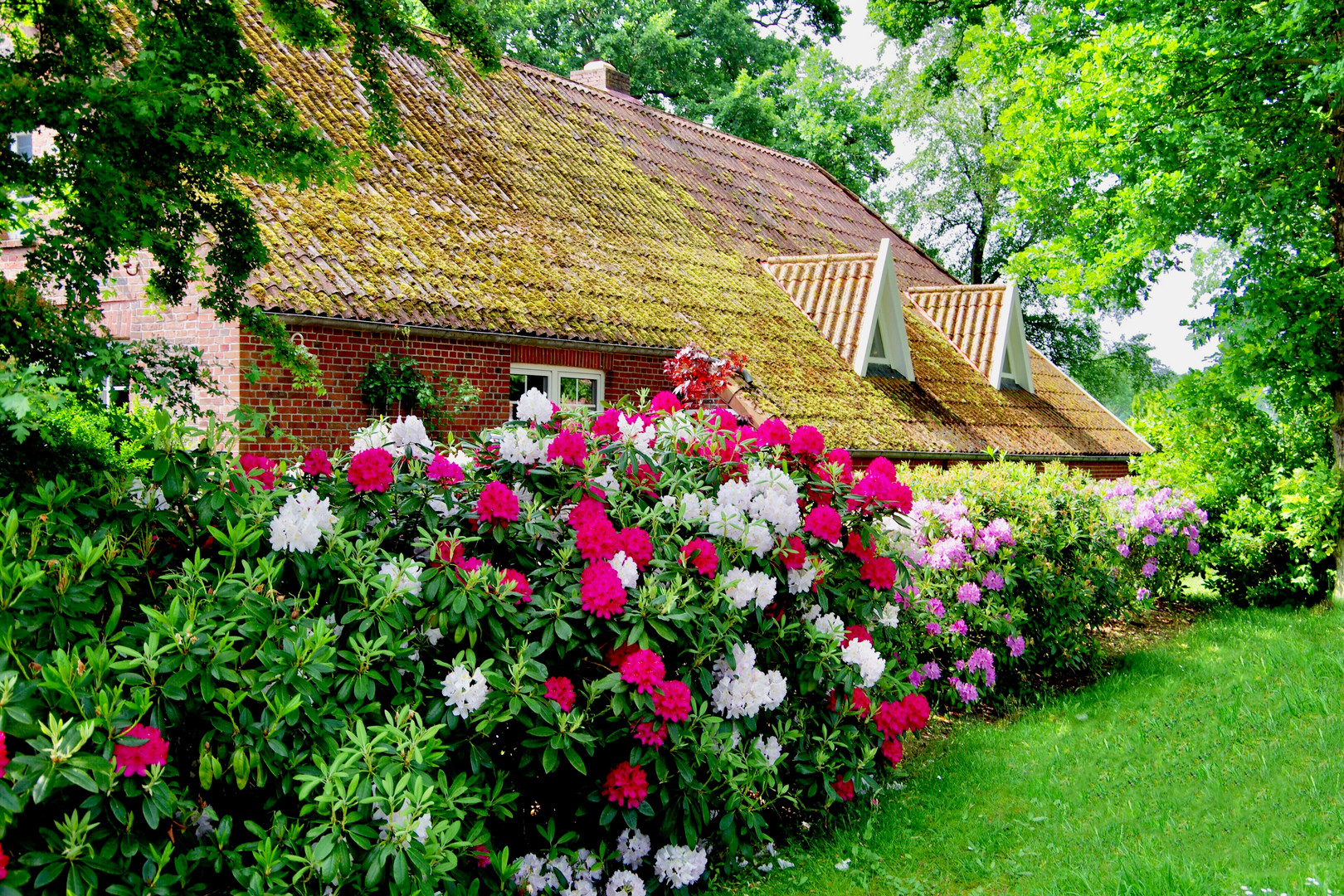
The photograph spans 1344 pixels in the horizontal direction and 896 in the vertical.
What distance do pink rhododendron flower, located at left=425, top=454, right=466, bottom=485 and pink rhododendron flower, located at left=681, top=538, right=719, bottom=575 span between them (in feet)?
3.63

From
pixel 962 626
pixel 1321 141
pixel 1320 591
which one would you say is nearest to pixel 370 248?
pixel 962 626

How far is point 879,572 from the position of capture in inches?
220

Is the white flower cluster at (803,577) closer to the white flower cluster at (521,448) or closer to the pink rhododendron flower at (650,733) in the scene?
the pink rhododendron flower at (650,733)

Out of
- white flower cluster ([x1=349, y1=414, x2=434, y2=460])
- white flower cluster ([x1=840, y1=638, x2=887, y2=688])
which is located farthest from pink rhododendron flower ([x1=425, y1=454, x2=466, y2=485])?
white flower cluster ([x1=840, y1=638, x2=887, y2=688])

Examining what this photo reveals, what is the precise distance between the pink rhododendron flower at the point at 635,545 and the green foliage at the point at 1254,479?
10.6 meters

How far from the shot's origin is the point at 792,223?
1967 cm

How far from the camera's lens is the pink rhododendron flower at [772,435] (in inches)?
219

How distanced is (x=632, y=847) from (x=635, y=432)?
1960mm

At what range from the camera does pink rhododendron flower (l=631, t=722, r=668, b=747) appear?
4254 mm

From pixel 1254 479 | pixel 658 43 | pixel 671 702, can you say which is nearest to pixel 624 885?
pixel 671 702

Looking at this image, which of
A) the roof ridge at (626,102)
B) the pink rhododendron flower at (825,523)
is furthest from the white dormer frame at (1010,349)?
the pink rhododendron flower at (825,523)

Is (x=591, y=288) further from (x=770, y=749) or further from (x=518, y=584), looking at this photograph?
(x=518, y=584)

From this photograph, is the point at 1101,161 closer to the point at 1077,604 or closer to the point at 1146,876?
the point at 1077,604

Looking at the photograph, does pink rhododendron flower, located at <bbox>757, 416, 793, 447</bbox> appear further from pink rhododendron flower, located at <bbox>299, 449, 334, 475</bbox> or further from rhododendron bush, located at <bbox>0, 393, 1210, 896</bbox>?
pink rhododendron flower, located at <bbox>299, 449, 334, 475</bbox>
